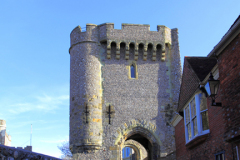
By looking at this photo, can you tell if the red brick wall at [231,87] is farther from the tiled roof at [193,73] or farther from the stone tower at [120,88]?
the stone tower at [120,88]

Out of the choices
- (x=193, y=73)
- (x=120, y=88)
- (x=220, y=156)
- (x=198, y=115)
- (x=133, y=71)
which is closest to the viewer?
(x=220, y=156)

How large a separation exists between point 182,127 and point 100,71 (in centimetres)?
1018

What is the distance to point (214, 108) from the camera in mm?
9219

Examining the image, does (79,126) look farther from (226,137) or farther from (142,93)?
(226,137)

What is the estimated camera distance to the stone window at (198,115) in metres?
9.99

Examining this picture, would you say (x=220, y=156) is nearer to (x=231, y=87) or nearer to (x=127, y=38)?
(x=231, y=87)

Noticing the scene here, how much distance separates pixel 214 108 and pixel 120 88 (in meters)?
13.0

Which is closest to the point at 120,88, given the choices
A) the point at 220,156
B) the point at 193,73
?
the point at 193,73

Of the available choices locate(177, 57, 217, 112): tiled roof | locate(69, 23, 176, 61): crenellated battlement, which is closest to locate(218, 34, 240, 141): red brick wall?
locate(177, 57, 217, 112): tiled roof

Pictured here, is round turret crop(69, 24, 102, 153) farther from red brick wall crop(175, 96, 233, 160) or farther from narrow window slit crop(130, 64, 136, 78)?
red brick wall crop(175, 96, 233, 160)

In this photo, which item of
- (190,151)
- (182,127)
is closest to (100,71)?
(182,127)

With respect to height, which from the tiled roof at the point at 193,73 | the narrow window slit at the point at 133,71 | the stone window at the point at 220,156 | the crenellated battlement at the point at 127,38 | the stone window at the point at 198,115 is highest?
the crenellated battlement at the point at 127,38

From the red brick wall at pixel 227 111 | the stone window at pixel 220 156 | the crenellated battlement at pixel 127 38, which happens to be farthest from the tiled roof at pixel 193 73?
the crenellated battlement at pixel 127 38

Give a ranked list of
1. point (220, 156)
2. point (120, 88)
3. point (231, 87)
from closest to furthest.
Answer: point (231, 87)
point (220, 156)
point (120, 88)
